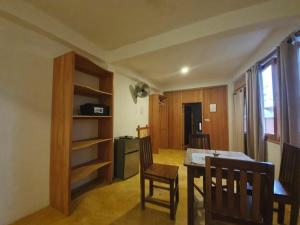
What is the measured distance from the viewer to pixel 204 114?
5352 mm

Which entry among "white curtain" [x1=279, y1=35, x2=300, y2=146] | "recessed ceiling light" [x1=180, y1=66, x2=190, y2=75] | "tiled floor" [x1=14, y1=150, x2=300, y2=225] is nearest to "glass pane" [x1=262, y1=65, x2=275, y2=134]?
"white curtain" [x1=279, y1=35, x2=300, y2=146]

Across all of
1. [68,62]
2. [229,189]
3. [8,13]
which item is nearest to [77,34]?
[68,62]

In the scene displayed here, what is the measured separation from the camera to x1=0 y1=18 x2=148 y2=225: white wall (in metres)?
1.68

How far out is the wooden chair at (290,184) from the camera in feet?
4.63

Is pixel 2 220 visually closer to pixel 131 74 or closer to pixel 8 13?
pixel 8 13

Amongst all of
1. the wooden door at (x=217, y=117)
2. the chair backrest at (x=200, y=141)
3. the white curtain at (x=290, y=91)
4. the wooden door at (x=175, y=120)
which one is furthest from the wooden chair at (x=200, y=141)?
the wooden door at (x=175, y=120)

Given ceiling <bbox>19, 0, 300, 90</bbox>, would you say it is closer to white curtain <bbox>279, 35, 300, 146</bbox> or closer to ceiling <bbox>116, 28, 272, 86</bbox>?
ceiling <bbox>116, 28, 272, 86</bbox>

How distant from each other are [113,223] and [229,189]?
1343mm

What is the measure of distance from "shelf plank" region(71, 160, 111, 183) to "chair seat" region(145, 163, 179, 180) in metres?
0.87

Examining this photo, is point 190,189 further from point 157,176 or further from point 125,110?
point 125,110

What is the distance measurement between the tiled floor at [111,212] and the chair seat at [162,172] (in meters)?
0.48

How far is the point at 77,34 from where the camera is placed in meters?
2.34

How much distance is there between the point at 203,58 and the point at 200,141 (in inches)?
70.0

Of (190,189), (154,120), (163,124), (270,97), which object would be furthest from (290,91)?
(163,124)
